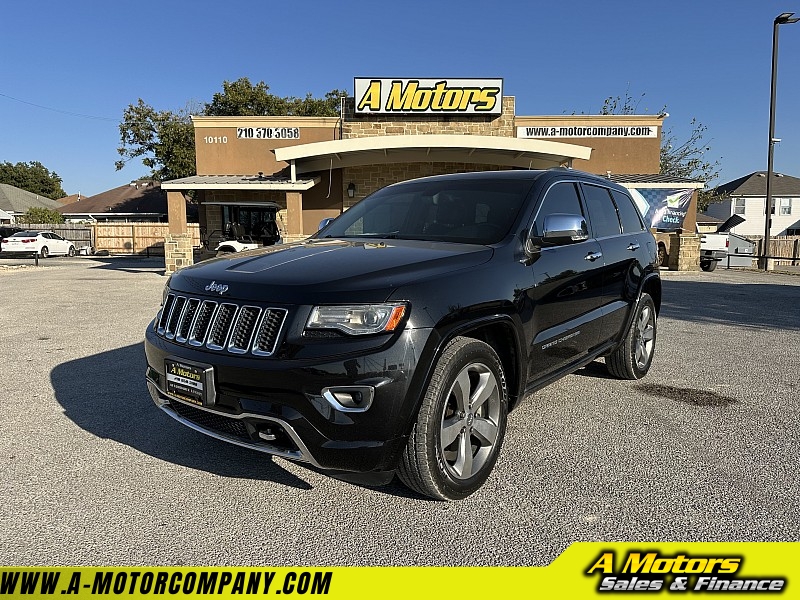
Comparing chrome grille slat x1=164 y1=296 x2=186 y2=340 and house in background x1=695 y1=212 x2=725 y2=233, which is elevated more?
house in background x1=695 y1=212 x2=725 y2=233

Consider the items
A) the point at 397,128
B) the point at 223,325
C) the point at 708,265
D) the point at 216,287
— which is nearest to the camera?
the point at 223,325

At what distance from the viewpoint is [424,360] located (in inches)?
106

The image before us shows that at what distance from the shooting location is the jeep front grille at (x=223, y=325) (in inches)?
107

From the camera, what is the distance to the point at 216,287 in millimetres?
3004

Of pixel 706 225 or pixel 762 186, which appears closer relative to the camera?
pixel 706 225

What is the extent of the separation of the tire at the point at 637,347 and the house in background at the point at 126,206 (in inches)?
1439

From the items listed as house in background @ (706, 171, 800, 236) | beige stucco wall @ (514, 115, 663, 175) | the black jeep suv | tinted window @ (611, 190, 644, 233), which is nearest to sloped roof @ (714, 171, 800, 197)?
house in background @ (706, 171, 800, 236)

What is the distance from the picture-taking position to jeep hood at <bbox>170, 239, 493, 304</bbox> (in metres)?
2.69

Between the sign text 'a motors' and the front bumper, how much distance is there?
19.0m

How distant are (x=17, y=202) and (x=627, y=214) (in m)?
60.2

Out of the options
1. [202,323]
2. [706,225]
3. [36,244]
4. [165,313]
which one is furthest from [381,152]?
[706,225]

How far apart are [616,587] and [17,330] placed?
8.36 metres

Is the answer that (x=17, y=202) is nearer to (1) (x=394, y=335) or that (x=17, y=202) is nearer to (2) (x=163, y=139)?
(2) (x=163, y=139)

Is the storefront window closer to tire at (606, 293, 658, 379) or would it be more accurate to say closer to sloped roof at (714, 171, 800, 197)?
tire at (606, 293, 658, 379)
